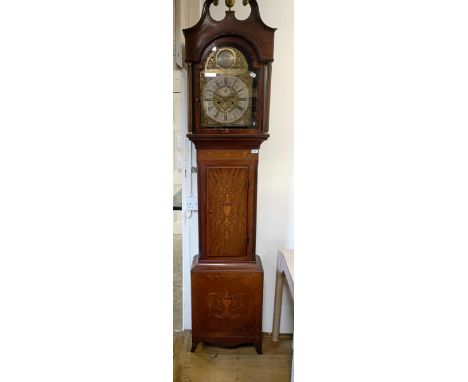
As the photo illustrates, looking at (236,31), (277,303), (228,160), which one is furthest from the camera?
(277,303)

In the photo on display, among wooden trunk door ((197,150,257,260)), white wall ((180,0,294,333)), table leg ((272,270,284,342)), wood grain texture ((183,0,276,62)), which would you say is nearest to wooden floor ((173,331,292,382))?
table leg ((272,270,284,342))

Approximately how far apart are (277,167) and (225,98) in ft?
1.64

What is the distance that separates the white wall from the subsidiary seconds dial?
305mm

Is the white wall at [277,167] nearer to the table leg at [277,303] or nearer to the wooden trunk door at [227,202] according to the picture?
the table leg at [277,303]

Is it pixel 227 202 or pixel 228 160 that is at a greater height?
pixel 228 160

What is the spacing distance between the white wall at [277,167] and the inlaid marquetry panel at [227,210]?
24cm

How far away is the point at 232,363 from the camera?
1981mm

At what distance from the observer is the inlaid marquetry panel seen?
6.37 ft

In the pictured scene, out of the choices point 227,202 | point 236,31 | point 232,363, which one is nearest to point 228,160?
point 227,202

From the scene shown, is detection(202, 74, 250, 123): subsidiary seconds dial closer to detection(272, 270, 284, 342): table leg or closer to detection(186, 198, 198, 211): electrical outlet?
detection(186, 198, 198, 211): electrical outlet

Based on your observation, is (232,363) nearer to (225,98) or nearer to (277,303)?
(277,303)
